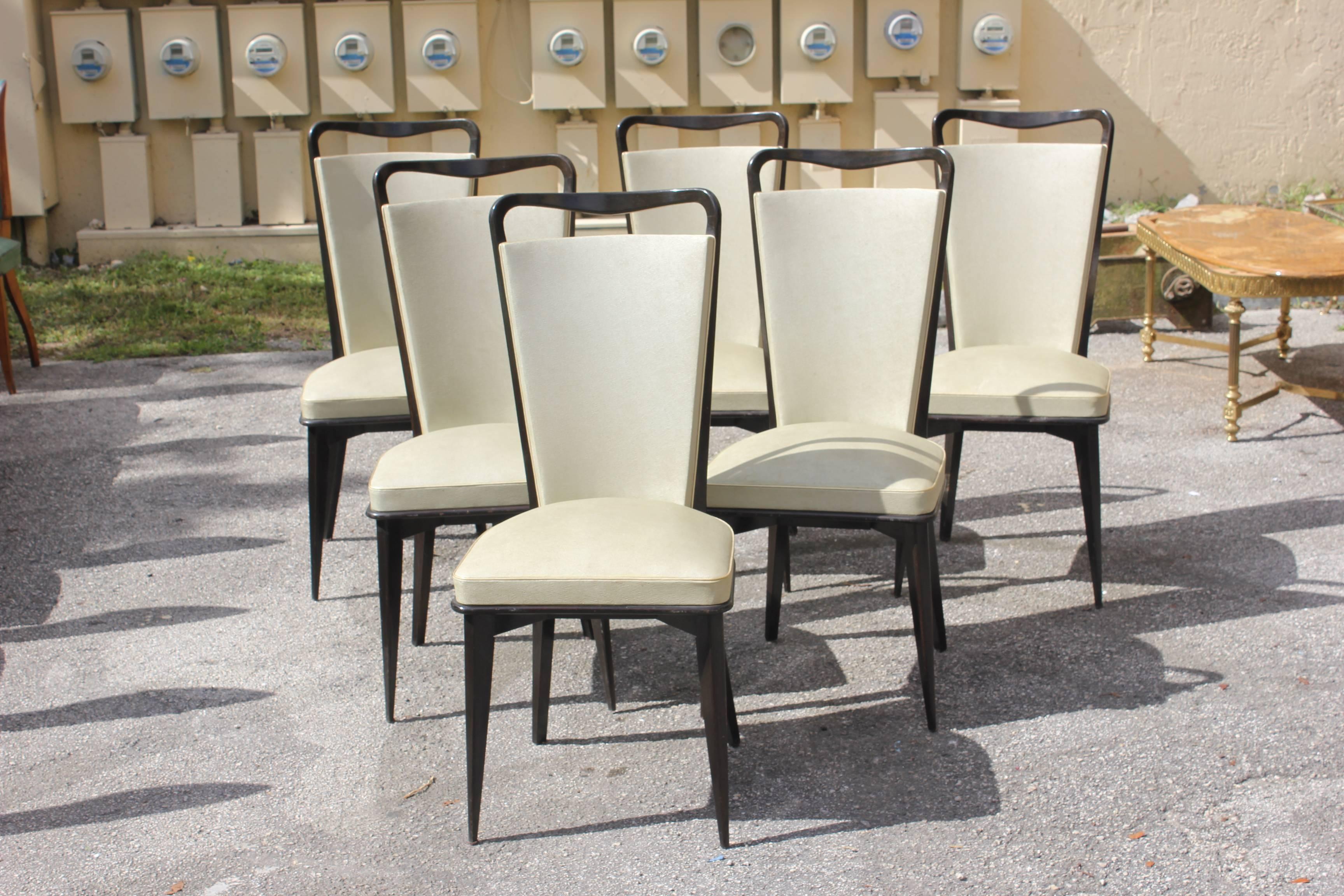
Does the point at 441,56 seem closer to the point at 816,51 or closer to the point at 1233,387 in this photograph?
the point at 816,51

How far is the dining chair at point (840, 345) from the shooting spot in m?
2.62

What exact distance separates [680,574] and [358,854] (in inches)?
29.6

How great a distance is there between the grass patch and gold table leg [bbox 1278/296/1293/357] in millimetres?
4067

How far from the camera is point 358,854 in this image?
223cm

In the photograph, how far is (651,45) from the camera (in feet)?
22.7

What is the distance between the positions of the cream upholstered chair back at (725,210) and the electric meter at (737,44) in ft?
11.5

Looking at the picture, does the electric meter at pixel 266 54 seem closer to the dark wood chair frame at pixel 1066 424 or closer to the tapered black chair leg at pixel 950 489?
the dark wood chair frame at pixel 1066 424

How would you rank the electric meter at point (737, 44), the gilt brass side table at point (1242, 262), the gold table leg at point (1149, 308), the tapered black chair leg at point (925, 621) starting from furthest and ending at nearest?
the electric meter at point (737, 44), the gold table leg at point (1149, 308), the gilt brass side table at point (1242, 262), the tapered black chair leg at point (925, 621)

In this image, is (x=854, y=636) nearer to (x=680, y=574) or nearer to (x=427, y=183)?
(x=680, y=574)

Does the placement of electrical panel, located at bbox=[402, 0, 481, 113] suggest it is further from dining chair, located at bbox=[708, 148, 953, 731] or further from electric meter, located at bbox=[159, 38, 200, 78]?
dining chair, located at bbox=[708, 148, 953, 731]

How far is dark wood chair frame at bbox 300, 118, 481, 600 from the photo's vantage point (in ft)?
10.6

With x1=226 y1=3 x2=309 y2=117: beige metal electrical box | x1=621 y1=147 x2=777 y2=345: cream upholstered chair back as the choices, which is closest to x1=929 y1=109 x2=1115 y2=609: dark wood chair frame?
x1=621 y1=147 x2=777 y2=345: cream upholstered chair back

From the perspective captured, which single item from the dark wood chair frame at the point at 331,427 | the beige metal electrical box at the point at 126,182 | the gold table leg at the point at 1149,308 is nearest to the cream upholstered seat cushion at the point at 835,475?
the dark wood chair frame at the point at 331,427

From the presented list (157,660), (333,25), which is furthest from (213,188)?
(157,660)
